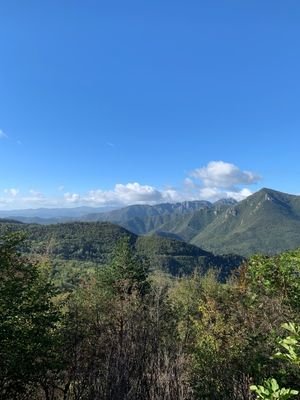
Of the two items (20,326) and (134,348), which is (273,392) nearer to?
(134,348)

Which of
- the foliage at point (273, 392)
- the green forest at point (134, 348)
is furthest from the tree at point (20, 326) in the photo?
the foliage at point (273, 392)

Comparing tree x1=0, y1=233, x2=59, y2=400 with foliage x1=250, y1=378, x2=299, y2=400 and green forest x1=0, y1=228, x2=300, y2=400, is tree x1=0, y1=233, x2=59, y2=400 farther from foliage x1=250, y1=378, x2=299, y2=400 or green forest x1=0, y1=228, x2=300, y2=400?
foliage x1=250, y1=378, x2=299, y2=400

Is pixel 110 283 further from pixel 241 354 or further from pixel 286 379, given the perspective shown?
pixel 286 379

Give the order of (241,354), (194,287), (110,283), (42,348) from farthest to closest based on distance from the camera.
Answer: (194,287), (110,283), (241,354), (42,348)

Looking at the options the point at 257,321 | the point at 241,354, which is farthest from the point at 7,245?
the point at 257,321

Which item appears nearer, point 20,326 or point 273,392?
point 273,392

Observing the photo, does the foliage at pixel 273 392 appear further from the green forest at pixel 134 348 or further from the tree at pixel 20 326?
the tree at pixel 20 326

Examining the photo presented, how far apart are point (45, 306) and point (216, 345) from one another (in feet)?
28.3

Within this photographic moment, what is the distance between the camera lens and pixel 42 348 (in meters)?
14.9

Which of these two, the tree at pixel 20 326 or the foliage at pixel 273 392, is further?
the tree at pixel 20 326

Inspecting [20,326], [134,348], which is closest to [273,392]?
[134,348]

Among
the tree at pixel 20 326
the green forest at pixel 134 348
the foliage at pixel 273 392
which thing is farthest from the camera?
the tree at pixel 20 326

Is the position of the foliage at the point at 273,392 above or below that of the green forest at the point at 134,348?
above

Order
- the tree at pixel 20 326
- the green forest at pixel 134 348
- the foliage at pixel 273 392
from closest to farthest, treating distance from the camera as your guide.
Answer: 1. the foliage at pixel 273 392
2. the green forest at pixel 134 348
3. the tree at pixel 20 326
